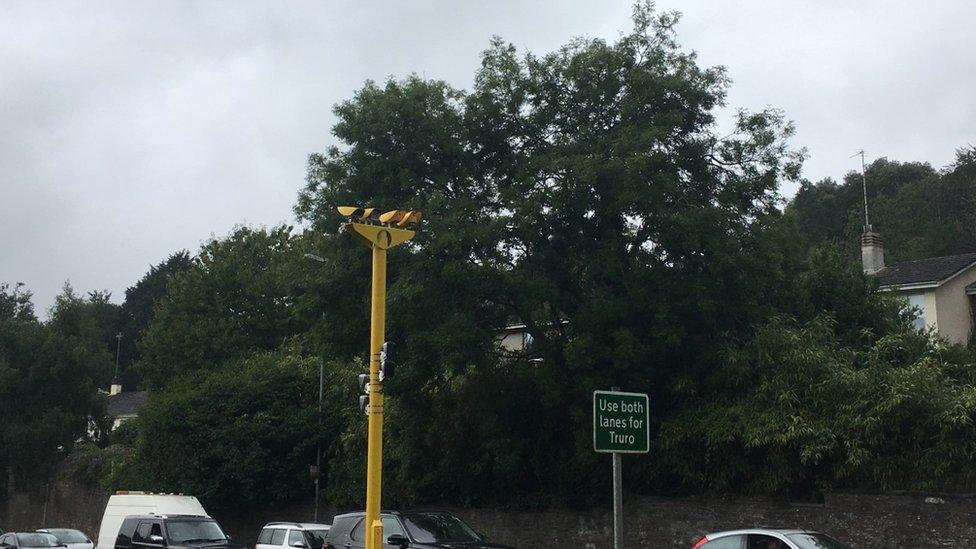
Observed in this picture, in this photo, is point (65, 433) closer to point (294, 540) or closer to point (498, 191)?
point (294, 540)

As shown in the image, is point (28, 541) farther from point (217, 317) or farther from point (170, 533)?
point (217, 317)

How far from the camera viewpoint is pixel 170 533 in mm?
20609

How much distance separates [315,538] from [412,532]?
5.78 metres

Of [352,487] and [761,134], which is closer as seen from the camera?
[761,134]

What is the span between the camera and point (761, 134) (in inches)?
943

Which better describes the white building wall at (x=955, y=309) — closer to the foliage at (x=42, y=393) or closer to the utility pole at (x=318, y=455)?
the utility pole at (x=318, y=455)

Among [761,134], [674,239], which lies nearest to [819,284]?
[761,134]

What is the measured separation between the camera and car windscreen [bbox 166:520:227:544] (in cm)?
2062

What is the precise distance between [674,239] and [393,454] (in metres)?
10.9

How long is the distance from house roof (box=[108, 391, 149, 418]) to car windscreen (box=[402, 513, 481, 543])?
6057 cm

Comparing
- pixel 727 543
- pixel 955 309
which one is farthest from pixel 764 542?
pixel 955 309

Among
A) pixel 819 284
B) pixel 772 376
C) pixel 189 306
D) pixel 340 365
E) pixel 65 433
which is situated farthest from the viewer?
pixel 189 306

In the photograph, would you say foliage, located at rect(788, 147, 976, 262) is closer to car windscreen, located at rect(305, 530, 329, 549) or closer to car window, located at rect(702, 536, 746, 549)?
car windscreen, located at rect(305, 530, 329, 549)

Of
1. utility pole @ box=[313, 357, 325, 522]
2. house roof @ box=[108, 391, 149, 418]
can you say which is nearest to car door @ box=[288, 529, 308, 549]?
utility pole @ box=[313, 357, 325, 522]
